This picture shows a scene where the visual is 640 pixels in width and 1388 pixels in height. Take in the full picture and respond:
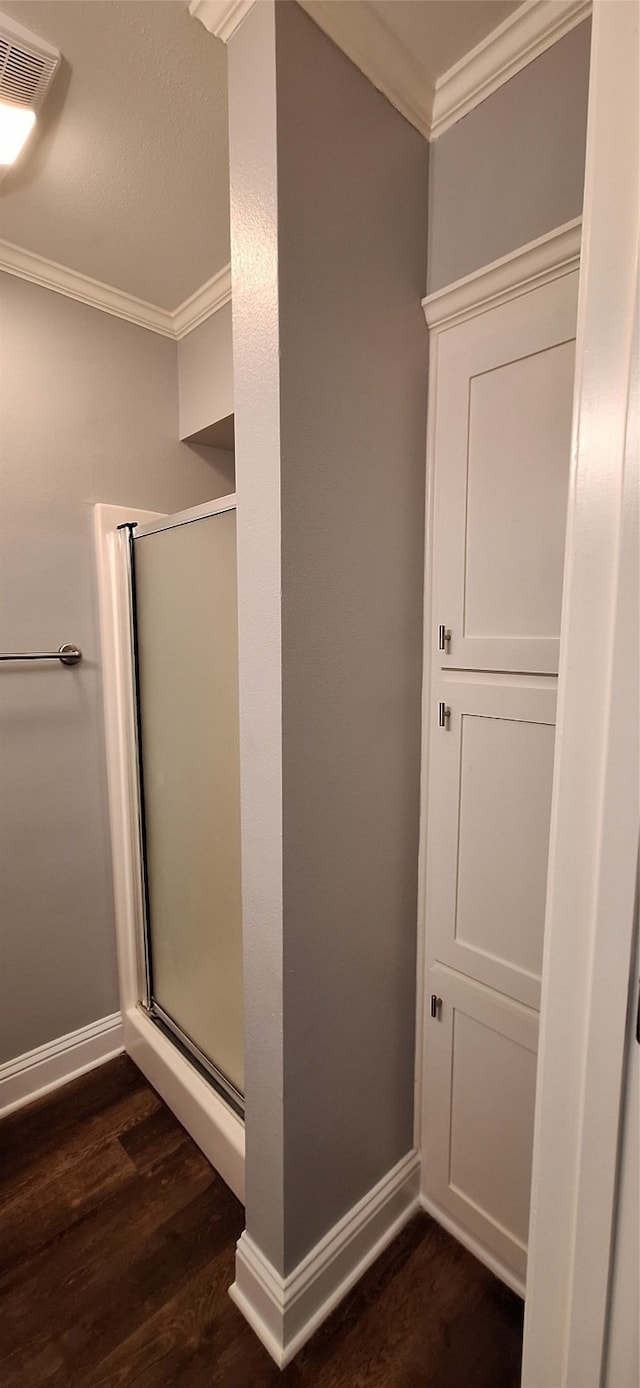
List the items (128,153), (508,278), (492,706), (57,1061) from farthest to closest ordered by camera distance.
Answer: (57,1061), (128,153), (492,706), (508,278)

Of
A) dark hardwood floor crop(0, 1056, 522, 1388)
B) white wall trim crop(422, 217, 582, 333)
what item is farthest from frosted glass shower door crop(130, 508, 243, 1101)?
white wall trim crop(422, 217, 582, 333)

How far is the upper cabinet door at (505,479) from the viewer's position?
3.26 ft

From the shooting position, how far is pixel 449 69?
104cm

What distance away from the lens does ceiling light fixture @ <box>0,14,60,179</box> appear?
974 millimetres

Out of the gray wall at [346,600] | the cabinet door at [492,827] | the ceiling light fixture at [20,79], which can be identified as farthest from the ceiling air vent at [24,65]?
the cabinet door at [492,827]

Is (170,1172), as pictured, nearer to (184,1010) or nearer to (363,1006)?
(184,1010)

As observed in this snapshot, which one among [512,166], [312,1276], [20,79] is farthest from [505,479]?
[312,1276]

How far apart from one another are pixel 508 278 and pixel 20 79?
0.96 metres

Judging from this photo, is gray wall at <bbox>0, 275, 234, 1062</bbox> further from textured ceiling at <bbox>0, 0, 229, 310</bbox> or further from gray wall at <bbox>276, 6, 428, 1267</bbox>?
gray wall at <bbox>276, 6, 428, 1267</bbox>

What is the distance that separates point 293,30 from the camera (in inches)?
34.1

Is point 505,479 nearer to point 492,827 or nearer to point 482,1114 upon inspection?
point 492,827

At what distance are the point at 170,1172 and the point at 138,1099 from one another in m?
0.29

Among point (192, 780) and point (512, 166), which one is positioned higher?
point (512, 166)

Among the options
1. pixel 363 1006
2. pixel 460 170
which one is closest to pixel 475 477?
pixel 460 170
